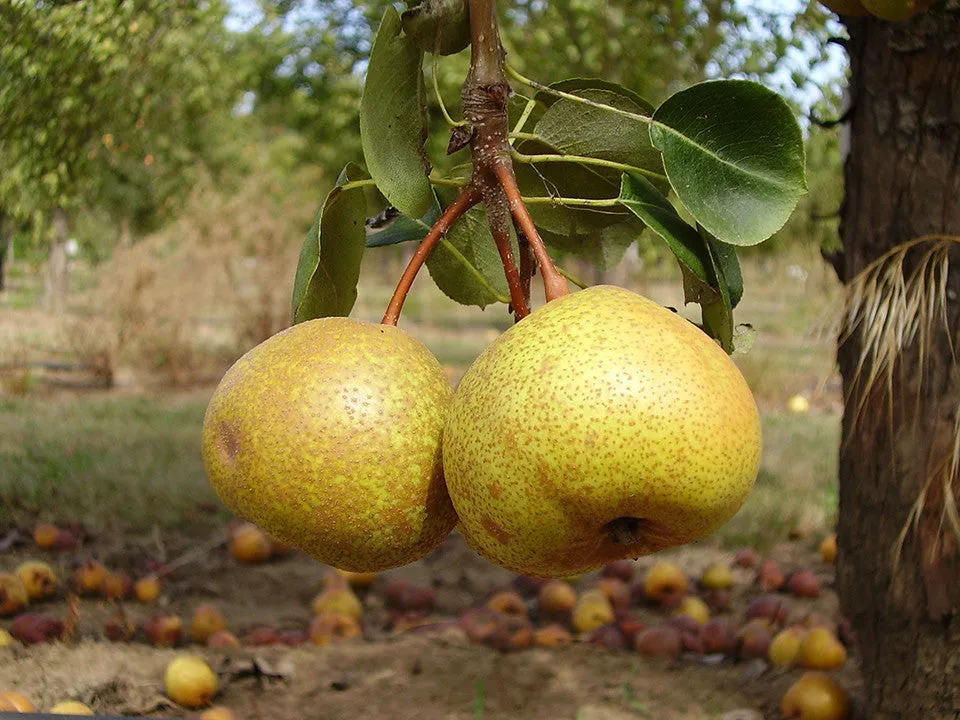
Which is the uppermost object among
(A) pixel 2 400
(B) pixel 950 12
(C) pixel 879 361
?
(B) pixel 950 12

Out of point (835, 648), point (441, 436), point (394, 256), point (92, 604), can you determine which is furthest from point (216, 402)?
point (394, 256)

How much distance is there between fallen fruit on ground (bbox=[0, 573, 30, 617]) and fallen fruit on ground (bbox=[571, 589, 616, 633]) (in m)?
1.89

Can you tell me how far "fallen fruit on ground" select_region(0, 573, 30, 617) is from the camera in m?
3.17

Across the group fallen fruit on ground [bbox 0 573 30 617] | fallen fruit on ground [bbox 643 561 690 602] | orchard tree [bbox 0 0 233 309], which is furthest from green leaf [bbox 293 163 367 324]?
fallen fruit on ground [bbox 643 561 690 602]

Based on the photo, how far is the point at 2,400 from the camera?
18.2 ft

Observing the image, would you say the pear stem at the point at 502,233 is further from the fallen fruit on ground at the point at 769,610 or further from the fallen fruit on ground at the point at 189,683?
the fallen fruit on ground at the point at 769,610

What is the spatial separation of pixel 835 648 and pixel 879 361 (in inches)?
46.6

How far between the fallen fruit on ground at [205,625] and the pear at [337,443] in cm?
237

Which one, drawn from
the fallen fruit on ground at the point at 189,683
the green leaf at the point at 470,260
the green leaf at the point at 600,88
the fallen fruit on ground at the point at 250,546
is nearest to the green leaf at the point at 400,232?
the green leaf at the point at 470,260

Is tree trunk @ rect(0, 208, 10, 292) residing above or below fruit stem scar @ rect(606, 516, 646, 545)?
below

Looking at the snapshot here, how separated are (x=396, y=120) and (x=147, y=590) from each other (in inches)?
112

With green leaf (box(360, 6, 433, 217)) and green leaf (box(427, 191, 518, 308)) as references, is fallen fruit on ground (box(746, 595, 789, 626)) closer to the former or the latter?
green leaf (box(427, 191, 518, 308))

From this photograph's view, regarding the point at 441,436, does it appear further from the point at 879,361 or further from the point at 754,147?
the point at 879,361

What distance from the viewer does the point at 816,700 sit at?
8.29 feet
